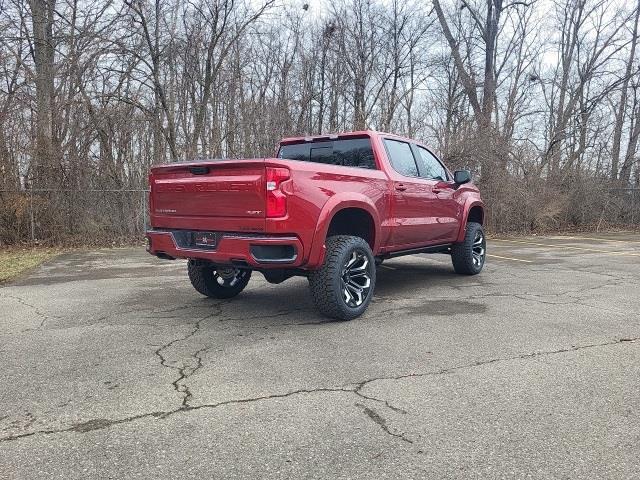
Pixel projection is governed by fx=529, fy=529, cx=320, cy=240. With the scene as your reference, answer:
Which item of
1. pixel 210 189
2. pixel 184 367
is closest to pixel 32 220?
pixel 210 189

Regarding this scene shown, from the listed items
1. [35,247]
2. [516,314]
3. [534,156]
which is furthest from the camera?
[534,156]

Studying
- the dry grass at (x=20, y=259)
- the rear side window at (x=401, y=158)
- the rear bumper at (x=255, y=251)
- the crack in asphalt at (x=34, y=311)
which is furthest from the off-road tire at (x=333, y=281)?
the dry grass at (x=20, y=259)

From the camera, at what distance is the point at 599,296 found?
21.9 feet

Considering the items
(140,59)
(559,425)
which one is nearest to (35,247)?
(140,59)

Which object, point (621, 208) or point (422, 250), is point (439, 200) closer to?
point (422, 250)

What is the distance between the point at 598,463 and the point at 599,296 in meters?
4.65

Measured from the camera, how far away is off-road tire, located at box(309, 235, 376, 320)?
202 inches

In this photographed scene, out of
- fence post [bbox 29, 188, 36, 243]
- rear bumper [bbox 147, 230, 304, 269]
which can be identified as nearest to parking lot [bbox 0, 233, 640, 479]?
rear bumper [bbox 147, 230, 304, 269]

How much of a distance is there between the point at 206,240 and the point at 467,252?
178 inches

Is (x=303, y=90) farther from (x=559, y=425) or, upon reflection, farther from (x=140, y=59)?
(x=559, y=425)

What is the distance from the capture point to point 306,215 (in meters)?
4.90

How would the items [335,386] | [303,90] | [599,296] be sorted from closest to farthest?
[335,386], [599,296], [303,90]

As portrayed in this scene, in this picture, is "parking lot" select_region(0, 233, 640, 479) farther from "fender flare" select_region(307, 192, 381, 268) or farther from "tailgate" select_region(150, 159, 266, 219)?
"tailgate" select_region(150, 159, 266, 219)

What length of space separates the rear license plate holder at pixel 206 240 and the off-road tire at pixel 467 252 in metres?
4.36
